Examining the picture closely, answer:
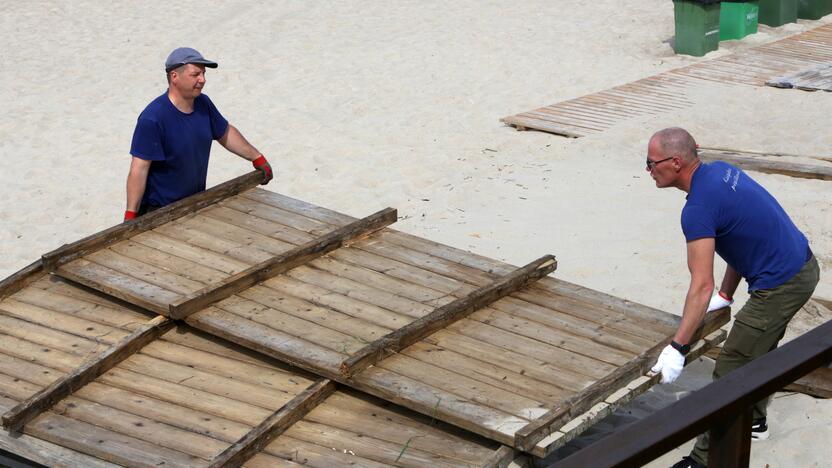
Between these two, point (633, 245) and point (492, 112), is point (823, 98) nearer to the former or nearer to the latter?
point (492, 112)

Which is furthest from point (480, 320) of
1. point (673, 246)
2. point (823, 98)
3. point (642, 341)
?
point (823, 98)

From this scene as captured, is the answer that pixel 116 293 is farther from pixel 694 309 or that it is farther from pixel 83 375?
pixel 694 309

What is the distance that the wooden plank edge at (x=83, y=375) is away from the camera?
4.77 metres

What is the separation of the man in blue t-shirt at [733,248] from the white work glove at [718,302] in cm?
3

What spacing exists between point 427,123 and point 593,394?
7.88 m

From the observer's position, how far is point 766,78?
1366 cm

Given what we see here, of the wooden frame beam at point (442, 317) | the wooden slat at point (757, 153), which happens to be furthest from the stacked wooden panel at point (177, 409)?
the wooden slat at point (757, 153)

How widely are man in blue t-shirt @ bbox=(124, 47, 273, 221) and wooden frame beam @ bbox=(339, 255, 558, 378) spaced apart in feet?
6.60

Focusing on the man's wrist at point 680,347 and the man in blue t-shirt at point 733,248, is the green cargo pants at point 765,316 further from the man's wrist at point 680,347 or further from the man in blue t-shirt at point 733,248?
the man's wrist at point 680,347

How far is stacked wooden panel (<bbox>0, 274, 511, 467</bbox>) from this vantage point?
15.1 feet

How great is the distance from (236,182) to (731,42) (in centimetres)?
1085

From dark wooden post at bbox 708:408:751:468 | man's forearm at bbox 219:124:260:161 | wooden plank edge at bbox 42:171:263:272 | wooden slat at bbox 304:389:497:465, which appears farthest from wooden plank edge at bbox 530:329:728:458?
man's forearm at bbox 219:124:260:161

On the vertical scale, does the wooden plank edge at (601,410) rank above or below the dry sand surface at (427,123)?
above

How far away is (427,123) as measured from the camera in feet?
40.4
